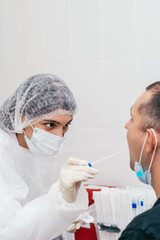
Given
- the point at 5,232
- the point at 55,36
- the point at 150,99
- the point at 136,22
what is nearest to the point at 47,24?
the point at 55,36

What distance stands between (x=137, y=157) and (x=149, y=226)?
363mm

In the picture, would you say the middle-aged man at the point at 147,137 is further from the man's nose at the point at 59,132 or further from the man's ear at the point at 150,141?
the man's nose at the point at 59,132

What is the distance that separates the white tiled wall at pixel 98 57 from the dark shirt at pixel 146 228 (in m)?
0.96

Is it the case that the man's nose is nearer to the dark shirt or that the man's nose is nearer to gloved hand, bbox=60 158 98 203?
gloved hand, bbox=60 158 98 203

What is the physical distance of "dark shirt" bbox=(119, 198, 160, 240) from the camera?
82 centimetres

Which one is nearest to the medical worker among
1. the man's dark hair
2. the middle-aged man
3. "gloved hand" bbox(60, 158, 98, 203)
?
"gloved hand" bbox(60, 158, 98, 203)

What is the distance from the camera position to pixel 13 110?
1.52 meters

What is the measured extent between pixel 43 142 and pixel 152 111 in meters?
0.63

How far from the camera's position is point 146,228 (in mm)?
833

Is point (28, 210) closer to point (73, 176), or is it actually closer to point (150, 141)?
point (73, 176)

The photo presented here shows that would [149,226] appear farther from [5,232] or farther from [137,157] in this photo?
[5,232]

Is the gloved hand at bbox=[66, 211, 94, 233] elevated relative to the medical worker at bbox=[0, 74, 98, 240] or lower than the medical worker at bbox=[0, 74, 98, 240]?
lower

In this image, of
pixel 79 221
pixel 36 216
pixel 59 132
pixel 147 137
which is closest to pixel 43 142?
pixel 59 132

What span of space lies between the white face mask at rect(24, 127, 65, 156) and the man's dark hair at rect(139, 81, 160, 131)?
536 mm
